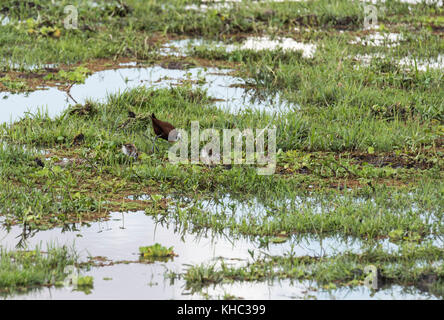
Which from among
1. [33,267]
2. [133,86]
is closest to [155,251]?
[33,267]

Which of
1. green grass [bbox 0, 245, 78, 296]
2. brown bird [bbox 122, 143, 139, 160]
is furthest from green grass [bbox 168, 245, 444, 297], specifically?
brown bird [bbox 122, 143, 139, 160]

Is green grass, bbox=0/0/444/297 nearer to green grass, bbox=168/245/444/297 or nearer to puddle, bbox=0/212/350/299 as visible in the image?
green grass, bbox=168/245/444/297

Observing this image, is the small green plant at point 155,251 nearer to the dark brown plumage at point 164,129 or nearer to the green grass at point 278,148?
the green grass at point 278,148

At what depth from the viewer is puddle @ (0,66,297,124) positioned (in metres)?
7.94

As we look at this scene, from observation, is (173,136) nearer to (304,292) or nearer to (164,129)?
(164,129)

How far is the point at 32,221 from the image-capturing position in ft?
17.5

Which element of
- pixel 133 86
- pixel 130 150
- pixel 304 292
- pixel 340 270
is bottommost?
pixel 304 292

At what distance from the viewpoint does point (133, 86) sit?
27.6 feet

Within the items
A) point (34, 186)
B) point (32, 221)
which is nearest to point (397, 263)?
point (32, 221)

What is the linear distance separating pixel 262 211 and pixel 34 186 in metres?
1.73

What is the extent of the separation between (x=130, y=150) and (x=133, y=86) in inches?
73.7

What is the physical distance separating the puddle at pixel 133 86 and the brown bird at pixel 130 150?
1.24m

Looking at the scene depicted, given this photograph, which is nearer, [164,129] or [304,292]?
[304,292]
